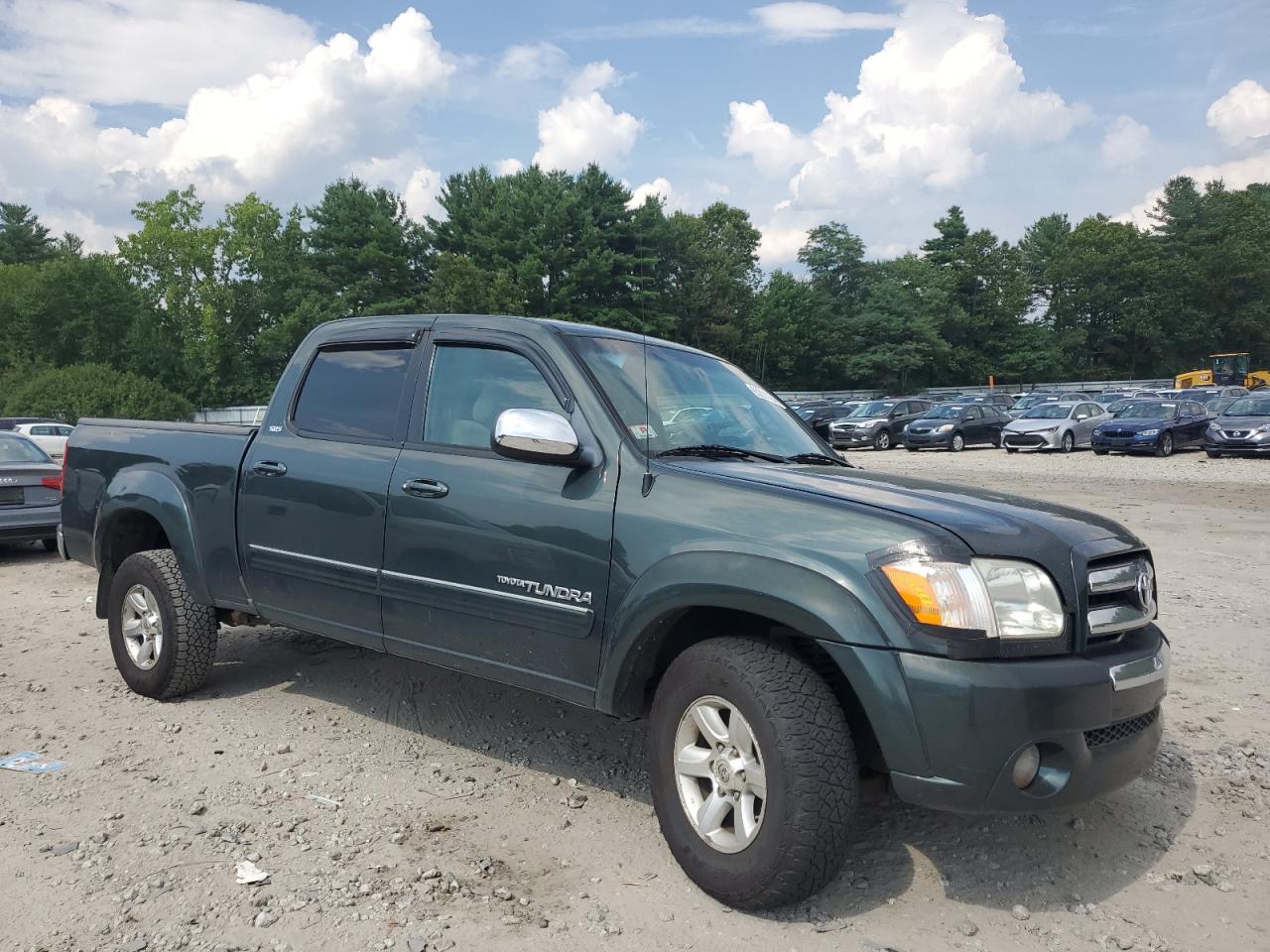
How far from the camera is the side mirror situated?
3.50 metres

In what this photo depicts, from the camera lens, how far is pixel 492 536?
377 cm

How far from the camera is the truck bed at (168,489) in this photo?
4918 mm

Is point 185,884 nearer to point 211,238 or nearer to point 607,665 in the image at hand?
point 607,665

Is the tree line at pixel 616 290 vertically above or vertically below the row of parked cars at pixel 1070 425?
above

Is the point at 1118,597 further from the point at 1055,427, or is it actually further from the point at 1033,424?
the point at 1033,424

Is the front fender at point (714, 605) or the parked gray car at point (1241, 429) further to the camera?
the parked gray car at point (1241, 429)

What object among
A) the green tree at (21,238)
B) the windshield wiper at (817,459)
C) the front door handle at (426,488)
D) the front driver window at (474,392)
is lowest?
the front door handle at (426,488)

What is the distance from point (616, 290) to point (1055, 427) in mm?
34278

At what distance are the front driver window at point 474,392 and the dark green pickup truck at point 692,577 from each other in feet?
0.04

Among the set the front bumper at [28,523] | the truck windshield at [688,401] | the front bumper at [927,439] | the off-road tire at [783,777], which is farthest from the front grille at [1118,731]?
the front bumper at [927,439]

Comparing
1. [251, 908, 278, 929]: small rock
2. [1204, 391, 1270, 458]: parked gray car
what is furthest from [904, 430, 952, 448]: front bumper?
[251, 908, 278, 929]: small rock

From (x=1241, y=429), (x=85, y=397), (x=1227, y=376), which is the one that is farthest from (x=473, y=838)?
(x=1227, y=376)

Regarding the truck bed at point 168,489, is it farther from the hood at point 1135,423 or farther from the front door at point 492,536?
the hood at point 1135,423

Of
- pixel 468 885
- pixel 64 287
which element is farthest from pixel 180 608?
pixel 64 287
